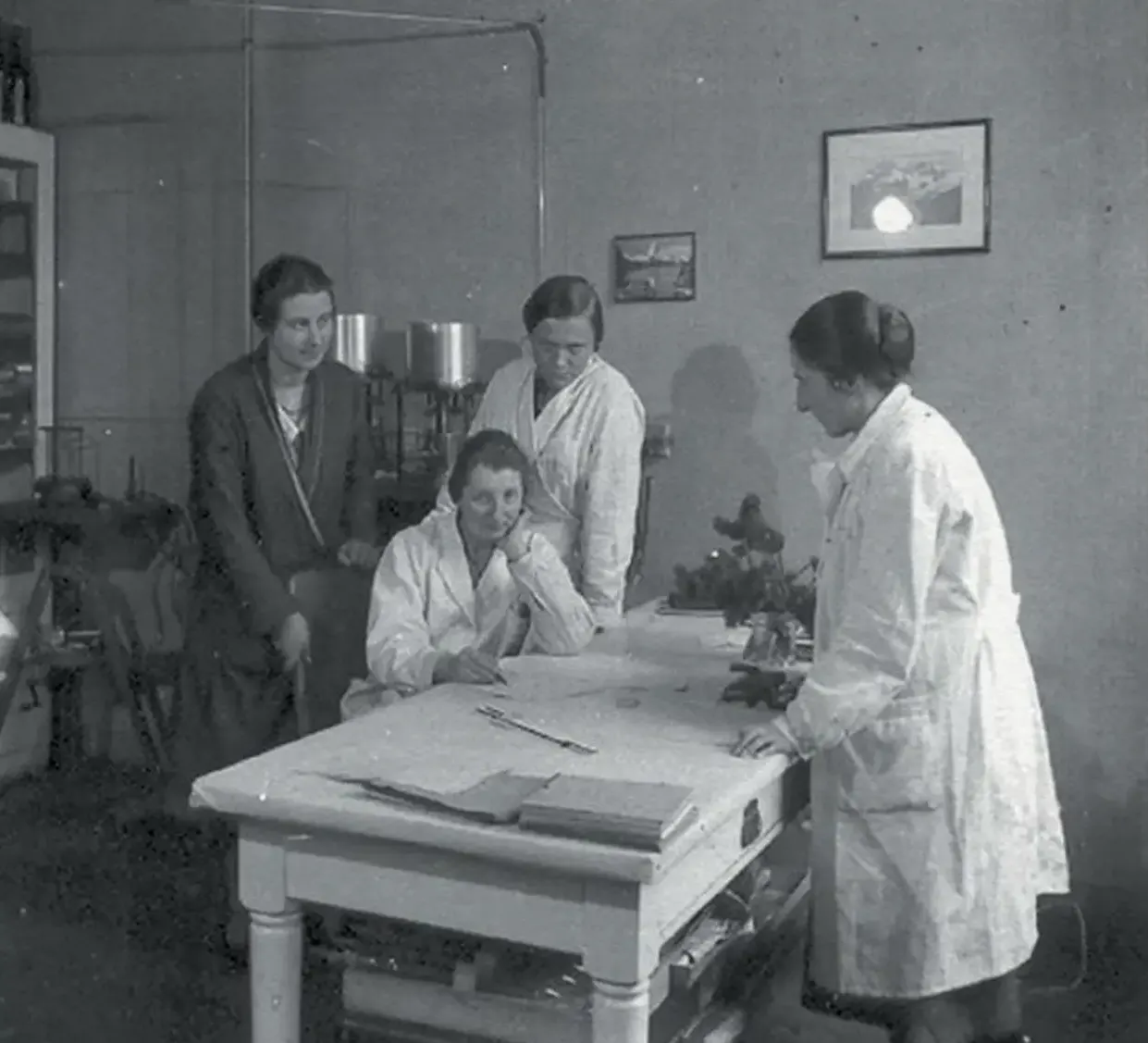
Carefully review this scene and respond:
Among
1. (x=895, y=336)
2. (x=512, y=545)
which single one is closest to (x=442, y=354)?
(x=512, y=545)

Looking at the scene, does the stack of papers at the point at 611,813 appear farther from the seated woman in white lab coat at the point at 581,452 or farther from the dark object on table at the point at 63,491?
the dark object on table at the point at 63,491

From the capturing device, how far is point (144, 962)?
2553 mm

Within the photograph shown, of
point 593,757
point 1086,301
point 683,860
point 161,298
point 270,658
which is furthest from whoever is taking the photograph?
point 161,298

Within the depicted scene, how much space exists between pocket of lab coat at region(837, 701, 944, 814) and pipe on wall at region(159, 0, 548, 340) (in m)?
2.12

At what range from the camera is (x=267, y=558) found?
2.67 meters

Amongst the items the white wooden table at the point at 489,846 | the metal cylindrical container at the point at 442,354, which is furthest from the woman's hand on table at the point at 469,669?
the metal cylindrical container at the point at 442,354

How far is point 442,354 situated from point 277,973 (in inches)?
84.6

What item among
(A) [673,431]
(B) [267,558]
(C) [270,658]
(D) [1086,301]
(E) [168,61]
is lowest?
(C) [270,658]

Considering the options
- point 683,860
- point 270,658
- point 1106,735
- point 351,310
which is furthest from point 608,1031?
point 351,310

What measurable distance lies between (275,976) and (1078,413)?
7.71ft

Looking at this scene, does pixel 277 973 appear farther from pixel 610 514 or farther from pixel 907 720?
pixel 610 514

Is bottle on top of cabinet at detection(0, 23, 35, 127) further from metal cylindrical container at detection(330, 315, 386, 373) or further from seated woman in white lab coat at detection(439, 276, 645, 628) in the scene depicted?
seated woman in white lab coat at detection(439, 276, 645, 628)

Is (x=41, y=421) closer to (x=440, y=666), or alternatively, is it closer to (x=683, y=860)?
(x=440, y=666)

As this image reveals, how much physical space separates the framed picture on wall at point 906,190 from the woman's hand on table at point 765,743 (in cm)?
185
